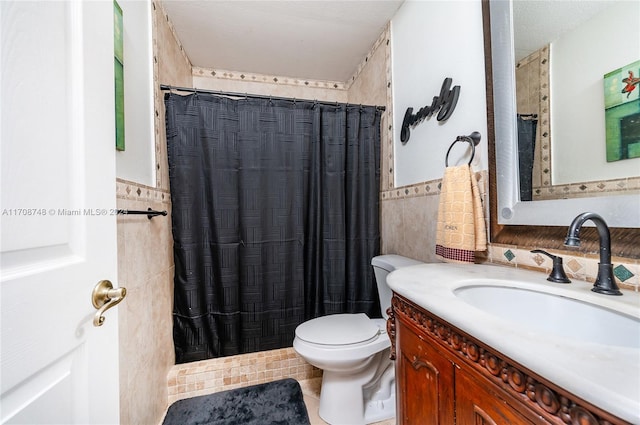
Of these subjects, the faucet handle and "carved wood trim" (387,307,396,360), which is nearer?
the faucet handle

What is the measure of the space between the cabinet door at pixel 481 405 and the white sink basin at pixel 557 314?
0.13 m

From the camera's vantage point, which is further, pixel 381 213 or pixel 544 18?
pixel 381 213

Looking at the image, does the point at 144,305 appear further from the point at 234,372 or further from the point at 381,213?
the point at 381,213

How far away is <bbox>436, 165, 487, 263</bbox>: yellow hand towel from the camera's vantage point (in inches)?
37.9

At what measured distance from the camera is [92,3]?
530 mm

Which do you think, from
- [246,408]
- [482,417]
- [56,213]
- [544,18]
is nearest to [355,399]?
[246,408]

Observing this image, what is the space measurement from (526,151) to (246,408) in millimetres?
1743

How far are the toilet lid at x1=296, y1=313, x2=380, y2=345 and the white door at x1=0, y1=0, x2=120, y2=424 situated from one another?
2.70 feet

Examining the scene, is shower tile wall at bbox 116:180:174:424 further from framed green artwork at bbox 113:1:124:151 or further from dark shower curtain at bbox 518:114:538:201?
dark shower curtain at bbox 518:114:538:201

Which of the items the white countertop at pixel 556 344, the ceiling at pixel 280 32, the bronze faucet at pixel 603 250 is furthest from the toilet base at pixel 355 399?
the ceiling at pixel 280 32

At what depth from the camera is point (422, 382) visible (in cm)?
64

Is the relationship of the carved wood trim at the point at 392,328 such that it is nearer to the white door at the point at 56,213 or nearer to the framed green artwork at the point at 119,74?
the white door at the point at 56,213

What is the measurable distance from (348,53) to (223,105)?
1069 millimetres

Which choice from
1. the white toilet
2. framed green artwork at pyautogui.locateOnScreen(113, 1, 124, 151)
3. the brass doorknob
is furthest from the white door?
the white toilet
